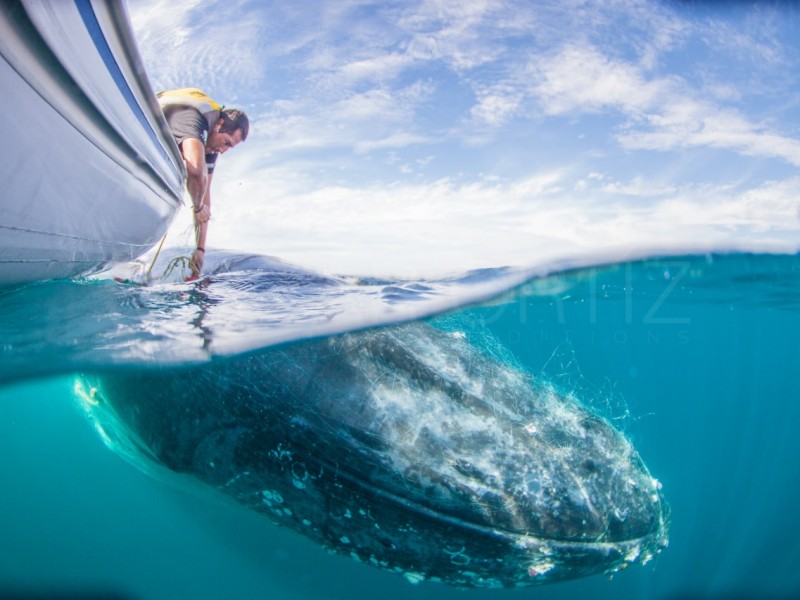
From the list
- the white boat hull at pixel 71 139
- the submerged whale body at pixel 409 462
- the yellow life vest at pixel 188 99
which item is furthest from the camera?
the yellow life vest at pixel 188 99

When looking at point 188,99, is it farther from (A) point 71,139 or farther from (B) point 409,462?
(B) point 409,462

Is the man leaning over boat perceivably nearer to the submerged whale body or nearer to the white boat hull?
the white boat hull

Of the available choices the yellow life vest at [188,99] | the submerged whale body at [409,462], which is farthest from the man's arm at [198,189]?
the submerged whale body at [409,462]

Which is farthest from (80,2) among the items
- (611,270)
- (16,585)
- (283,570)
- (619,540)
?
(16,585)

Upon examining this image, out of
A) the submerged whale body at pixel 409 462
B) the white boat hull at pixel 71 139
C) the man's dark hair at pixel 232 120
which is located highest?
the man's dark hair at pixel 232 120

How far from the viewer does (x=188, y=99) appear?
523 cm

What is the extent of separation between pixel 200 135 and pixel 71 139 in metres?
2.53

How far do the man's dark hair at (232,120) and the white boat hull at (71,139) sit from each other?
1.12 m

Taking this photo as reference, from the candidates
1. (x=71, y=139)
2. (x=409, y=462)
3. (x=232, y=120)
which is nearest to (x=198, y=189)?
(x=232, y=120)

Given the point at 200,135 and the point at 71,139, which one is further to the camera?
the point at 200,135

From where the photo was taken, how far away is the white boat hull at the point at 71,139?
2408mm

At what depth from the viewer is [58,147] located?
301 cm

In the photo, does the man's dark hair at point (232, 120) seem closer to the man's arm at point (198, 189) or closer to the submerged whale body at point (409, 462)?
the man's arm at point (198, 189)

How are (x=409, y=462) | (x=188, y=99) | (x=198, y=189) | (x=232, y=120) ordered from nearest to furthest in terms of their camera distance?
(x=409, y=462), (x=188, y=99), (x=232, y=120), (x=198, y=189)
